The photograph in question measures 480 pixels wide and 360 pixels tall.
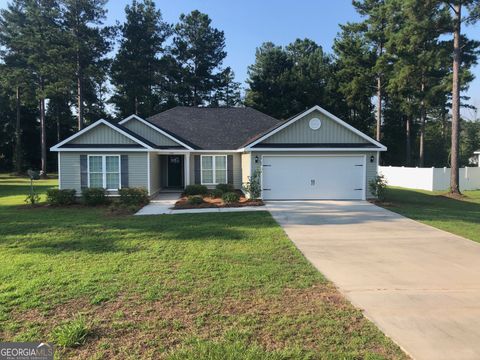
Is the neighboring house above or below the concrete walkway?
above

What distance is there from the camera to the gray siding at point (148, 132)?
1978 cm

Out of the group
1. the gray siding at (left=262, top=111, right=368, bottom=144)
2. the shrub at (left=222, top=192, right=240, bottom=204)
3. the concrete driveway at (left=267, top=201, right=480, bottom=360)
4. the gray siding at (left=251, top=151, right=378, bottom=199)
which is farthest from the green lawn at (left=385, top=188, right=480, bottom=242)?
the shrub at (left=222, top=192, right=240, bottom=204)

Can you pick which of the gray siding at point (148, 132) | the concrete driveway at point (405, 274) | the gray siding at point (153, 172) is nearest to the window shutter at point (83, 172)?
the gray siding at point (153, 172)

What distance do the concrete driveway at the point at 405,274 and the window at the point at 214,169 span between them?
8.79 m

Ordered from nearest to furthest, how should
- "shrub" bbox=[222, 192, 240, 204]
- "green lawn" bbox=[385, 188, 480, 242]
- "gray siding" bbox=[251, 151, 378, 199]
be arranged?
1. "green lawn" bbox=[385, 188, 480, 242]
2. "shrub" bbox=[222, 192, 240, 204]
3. "gray siding" bbox=[251, 151, 378, 199]

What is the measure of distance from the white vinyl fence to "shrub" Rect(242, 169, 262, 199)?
13358mm

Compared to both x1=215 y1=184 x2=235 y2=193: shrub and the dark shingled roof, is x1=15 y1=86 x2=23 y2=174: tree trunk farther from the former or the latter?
x1=215 y1=184 x2=235 y2=193: shrub

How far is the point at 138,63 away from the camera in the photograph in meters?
42.0

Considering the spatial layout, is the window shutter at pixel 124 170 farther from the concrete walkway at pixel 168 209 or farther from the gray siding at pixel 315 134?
the gray siding at pixel 315 134

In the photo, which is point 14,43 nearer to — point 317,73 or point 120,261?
point 317,73

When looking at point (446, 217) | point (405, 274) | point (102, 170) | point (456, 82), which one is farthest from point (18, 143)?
point (405, 274)

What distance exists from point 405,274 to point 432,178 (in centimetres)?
1991

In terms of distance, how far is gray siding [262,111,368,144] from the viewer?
16.7 meters

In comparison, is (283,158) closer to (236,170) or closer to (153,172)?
(236,170)
